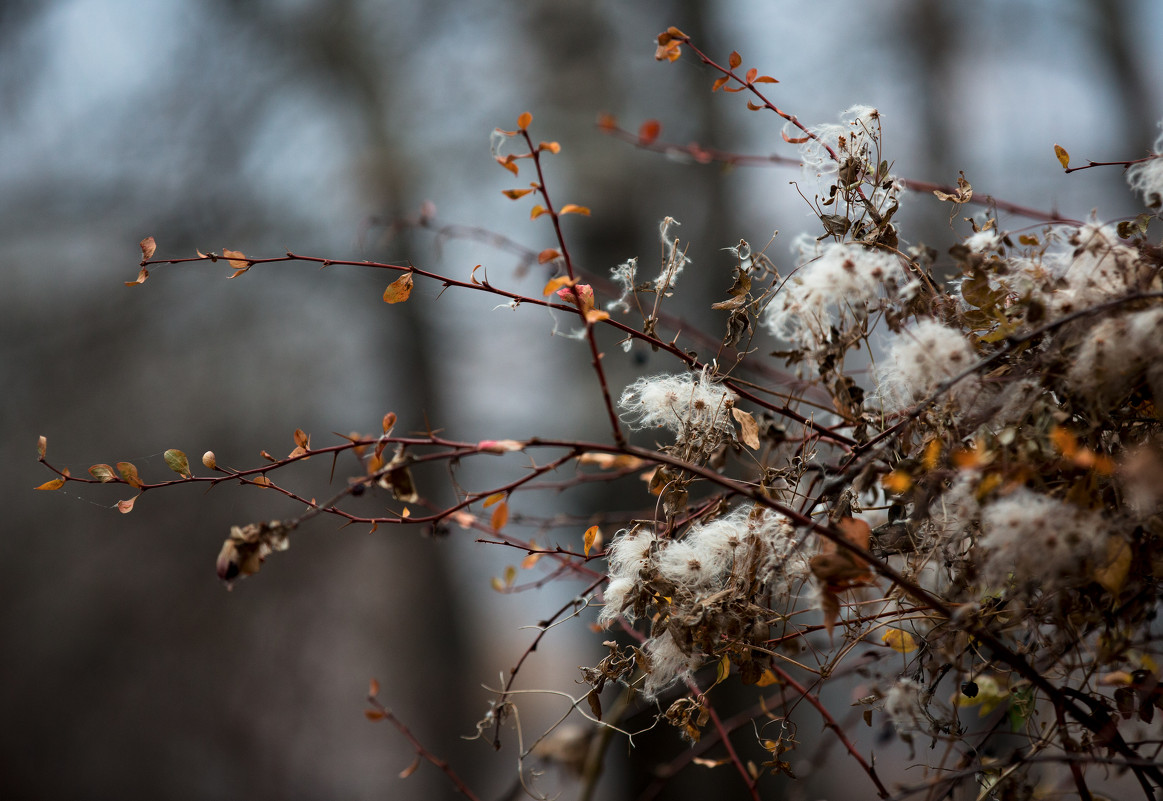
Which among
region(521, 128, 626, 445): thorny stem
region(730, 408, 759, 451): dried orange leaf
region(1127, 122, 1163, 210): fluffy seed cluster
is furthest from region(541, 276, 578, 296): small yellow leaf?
region(1127, 122, 1163, 210): fluffy seed cluster

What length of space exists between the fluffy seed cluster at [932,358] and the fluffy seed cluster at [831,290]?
0.02 meters

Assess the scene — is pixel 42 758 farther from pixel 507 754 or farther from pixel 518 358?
pixel 518 358

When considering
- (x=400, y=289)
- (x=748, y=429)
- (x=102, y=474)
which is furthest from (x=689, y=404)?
(x=102, y=474)

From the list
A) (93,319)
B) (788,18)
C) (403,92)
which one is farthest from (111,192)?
(788,18)

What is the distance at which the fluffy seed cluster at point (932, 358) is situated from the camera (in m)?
0.26

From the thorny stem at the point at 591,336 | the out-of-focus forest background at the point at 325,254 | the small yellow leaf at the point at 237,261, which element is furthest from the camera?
the out-of-focus forest background at the point at 325,254

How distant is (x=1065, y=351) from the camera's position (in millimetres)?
255

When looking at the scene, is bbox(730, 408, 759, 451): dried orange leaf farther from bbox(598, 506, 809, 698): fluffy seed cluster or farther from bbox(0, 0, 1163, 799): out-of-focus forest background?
bbox(0, 0, 1163, 799): out-of-focus forest background

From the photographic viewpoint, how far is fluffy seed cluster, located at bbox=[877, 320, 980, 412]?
0.26 metres

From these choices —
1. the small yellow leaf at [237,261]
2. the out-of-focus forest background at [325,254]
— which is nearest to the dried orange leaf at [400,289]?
the small yellow leaf at [237,261]

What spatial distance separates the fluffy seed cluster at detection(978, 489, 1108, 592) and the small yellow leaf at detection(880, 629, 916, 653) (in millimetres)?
133

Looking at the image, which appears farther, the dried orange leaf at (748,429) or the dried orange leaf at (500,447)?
the dried orange leaf at (748,429)

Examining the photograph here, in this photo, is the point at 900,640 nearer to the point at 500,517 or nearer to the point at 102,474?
the point at 500,517

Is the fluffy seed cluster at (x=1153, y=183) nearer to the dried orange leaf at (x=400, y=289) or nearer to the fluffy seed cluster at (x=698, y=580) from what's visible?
the fluffy seed cluster at (x=698, y=580)
